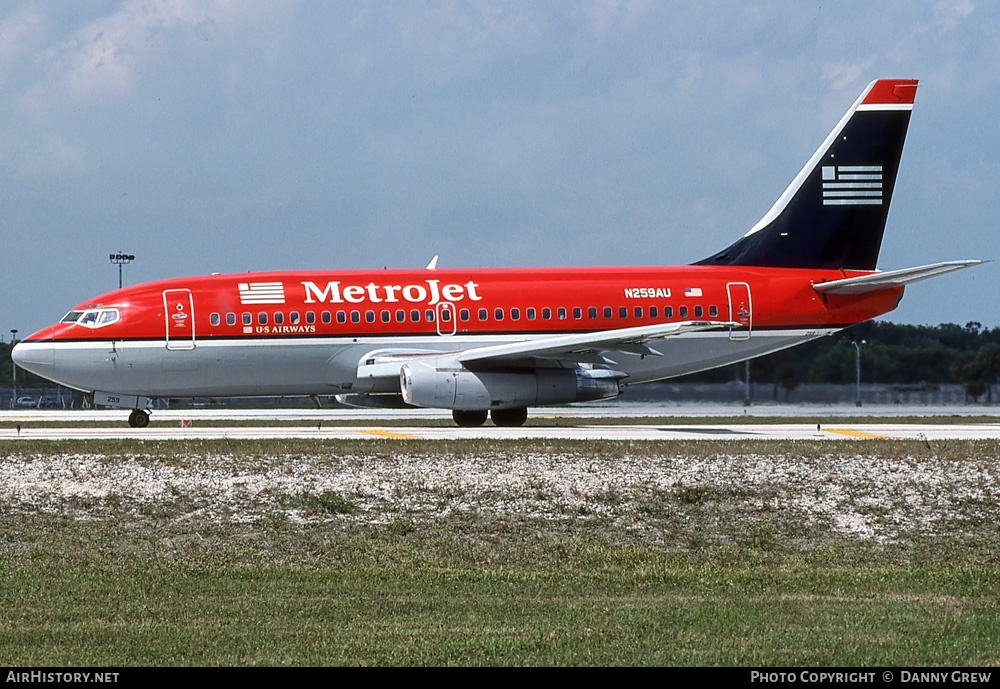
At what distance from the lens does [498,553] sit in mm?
15398

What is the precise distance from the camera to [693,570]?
1434cm

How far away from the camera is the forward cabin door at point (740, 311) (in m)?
32.3

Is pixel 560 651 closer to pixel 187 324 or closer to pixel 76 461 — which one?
pixel 76 461

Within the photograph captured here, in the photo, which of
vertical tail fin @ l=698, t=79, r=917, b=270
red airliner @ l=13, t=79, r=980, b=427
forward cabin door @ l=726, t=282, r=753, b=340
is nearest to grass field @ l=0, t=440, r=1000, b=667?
red airliner @ l=13, t=79, r=980, b=427

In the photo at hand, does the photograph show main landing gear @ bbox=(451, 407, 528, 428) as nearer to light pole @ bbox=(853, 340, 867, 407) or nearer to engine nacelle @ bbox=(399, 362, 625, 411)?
engine nacelle @ bbox=(399, 362, 625, 411)

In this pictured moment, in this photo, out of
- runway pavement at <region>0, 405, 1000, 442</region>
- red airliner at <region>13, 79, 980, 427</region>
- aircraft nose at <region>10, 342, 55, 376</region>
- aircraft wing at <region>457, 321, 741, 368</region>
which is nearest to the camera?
runway pavement at <region>0, 405, 1000, 442</region>

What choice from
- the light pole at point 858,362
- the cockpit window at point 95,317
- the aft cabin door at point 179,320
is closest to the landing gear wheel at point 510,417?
the aft cabin door at point 179,320

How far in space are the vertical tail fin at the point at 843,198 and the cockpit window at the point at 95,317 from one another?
51.7ft

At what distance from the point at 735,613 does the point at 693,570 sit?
277cm

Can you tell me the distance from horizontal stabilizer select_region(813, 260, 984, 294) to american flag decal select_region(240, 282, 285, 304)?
44.3ft

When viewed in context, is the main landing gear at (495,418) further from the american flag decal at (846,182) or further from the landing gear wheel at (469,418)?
the american flag decal at (846,182)

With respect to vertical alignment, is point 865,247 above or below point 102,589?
above

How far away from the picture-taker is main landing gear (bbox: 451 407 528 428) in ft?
105

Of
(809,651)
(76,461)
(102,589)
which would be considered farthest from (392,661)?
(76,461)
